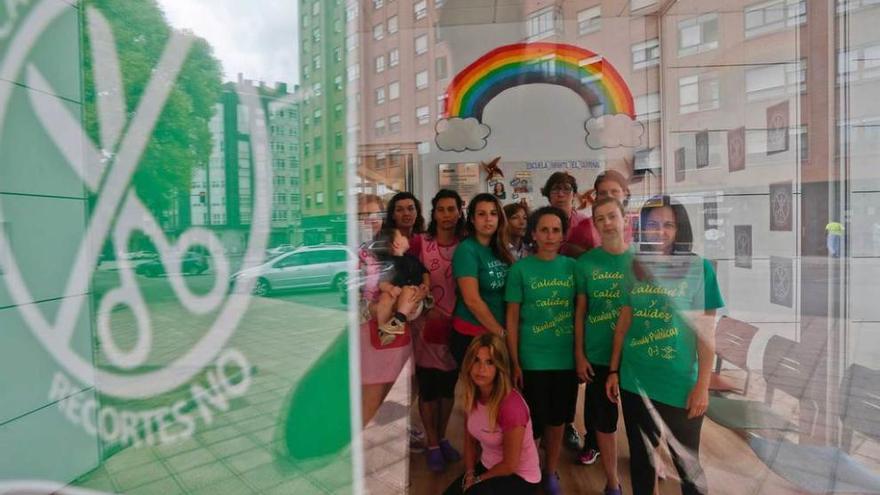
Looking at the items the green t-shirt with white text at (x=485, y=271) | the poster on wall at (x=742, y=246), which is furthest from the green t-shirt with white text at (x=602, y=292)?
the poster on wall at (x=742, y=246)

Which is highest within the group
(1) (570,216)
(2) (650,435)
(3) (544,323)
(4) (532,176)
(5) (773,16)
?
(5) (773,16)

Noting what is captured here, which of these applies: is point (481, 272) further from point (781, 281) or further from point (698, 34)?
point (698, 34)

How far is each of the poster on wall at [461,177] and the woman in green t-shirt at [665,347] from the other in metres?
0.81

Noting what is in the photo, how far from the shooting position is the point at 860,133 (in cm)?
168

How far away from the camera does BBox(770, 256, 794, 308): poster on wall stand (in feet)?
6.11

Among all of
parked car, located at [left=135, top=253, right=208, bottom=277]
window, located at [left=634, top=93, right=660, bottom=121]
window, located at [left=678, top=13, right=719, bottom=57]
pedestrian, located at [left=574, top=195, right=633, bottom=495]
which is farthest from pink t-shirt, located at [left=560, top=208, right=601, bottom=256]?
parked car, located at [left=135, top=253, right=208, bottom=277]

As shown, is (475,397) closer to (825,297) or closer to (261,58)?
(261,58)

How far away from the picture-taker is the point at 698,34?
6.63 feet

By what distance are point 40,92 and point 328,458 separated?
1614mm

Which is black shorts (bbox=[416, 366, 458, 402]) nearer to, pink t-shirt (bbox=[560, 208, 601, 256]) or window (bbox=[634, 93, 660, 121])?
pink t-shirt (bbox=[560, 208, 601, 256])

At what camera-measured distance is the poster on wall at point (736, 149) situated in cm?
191

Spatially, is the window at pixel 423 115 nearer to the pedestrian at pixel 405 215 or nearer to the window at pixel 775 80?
the pedestrian at pixel 405 215

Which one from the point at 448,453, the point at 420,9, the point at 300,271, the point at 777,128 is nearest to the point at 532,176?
the point at 420,9

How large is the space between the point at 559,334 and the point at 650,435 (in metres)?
0.44
